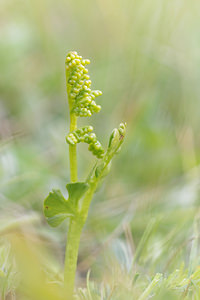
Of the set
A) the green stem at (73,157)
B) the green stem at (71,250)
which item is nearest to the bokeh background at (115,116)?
the green stem at (71,250)

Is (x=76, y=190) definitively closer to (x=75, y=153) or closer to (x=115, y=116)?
(x=75, y=153)

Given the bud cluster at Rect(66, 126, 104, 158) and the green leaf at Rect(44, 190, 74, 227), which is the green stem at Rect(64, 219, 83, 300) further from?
the bud cluster at Rect(66, 126, 104, 158)

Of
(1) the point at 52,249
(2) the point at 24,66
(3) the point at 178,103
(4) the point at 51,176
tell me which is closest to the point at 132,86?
(3) the point at 178,103

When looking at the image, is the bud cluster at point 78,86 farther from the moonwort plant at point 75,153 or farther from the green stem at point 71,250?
the green stem at point 71,250

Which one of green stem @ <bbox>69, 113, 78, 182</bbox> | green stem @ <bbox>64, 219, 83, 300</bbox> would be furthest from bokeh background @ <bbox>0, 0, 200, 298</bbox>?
green stem @ <bbox>69, 113, 78, 182</bbox>

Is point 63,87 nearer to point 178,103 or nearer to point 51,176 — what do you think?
point 178,103
